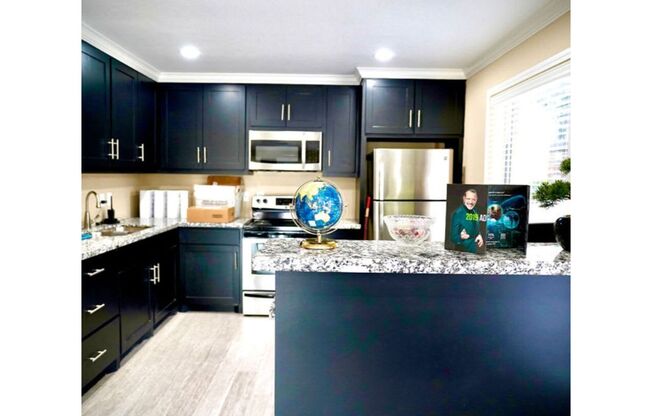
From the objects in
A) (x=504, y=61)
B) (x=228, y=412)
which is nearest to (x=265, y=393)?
(x=228, y=412)

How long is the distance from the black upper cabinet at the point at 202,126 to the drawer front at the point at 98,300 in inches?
71.8

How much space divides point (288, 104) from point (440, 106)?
151cm

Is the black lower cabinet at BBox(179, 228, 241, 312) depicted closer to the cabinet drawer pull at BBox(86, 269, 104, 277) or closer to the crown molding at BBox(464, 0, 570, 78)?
the cabinet drawer pull at BBox(86, 269, 104, 277)

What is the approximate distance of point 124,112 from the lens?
350cm

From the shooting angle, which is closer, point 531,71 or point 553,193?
point 553,193

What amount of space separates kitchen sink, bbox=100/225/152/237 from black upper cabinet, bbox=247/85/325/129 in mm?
1508

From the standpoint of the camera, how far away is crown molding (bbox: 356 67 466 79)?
3.87 meters

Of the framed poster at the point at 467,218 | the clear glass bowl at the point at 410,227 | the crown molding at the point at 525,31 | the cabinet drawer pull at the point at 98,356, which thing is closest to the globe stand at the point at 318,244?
the clear glass bowl at the point at 410,227

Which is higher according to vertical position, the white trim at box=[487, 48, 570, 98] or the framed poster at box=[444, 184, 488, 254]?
the white trim at box=[487, 48, 570, 98]

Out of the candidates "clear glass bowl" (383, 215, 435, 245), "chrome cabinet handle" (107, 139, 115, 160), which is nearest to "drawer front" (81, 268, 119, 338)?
"chrome cabinet handle" (107, 139, 115, 160)

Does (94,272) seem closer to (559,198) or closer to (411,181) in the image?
(559,198)

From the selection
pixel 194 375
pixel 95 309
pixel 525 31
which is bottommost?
pixel 194 375

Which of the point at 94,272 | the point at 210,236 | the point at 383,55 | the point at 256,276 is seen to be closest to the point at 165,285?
the point at 210,236
